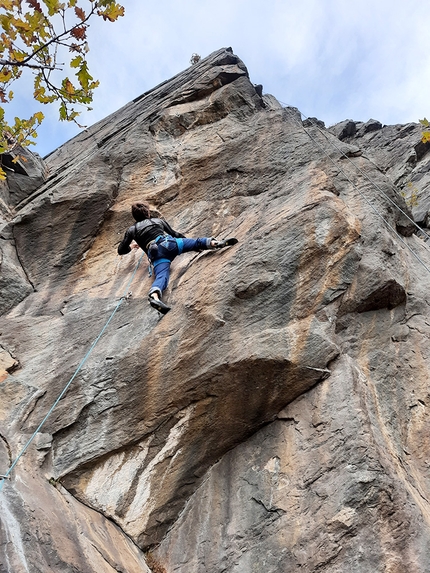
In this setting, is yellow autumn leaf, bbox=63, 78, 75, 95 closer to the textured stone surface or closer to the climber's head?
the climber's head

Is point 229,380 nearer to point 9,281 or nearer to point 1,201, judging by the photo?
point 9,281

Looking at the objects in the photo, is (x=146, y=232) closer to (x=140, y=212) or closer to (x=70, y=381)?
(x=140, y=212)

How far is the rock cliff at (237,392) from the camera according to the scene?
5168mm

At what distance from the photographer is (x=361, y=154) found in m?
10.1

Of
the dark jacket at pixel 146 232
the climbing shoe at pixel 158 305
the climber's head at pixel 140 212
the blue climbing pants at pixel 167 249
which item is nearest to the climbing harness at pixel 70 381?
the dark jacket at pixel 146 232

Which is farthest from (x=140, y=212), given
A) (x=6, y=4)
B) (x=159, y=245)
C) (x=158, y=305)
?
(x=6, y=4)

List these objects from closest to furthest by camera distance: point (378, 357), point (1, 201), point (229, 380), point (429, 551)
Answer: point (429, 551) → point (229, 380) → point (378, 357) → point (1, 201)

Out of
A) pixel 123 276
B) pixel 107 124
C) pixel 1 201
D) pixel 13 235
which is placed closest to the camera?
pixel 123 276

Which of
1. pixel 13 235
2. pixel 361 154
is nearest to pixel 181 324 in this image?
pixel 13 235

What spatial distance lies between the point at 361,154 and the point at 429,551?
7.41 metres

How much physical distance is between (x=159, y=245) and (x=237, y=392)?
289 cm

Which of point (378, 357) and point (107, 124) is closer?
point (378, 357)

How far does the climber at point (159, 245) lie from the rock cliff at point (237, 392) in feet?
0.70

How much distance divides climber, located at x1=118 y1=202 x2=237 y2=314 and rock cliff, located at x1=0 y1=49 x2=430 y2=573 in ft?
0.70
